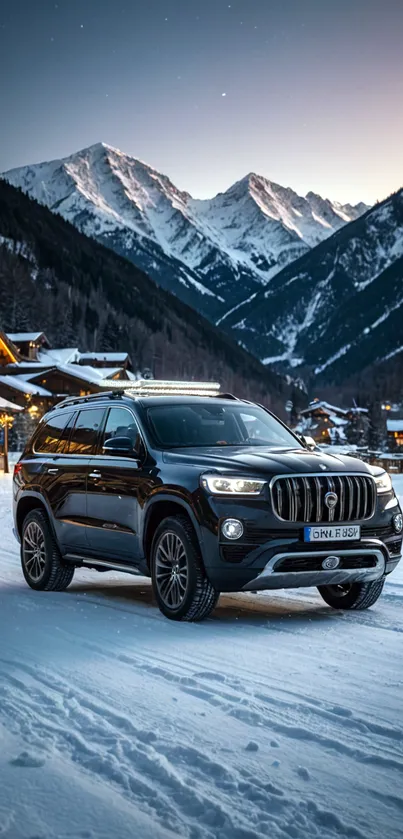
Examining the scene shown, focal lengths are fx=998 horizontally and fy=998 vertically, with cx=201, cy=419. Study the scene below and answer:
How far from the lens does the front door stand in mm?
8352

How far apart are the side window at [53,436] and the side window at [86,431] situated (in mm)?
239

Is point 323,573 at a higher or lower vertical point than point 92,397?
lower

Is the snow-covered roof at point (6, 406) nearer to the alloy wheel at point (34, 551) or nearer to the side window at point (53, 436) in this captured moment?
the side window at point (53, 436)

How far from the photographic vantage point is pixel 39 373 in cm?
8762

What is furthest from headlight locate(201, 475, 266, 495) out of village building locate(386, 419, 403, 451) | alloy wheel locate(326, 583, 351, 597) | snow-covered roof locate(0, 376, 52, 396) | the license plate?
village building locate(386, 419, 403, 451)

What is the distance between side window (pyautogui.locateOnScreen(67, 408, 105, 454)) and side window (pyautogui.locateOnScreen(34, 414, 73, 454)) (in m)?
0.24

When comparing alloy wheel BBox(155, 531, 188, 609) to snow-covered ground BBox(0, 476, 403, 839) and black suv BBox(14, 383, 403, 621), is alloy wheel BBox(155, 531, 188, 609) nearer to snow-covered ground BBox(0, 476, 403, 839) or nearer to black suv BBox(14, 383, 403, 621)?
black suv BBox(14, 383, 403, 621)

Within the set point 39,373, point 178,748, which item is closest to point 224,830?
point 178,748

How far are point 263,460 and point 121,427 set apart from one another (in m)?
1.79

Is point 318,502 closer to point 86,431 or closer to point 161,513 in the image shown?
point 161,513

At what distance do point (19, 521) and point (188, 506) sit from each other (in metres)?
3.45

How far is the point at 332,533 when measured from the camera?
25.0 ft

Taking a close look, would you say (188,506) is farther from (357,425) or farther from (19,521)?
(357,425)

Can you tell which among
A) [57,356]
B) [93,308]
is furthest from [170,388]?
[93,308]
